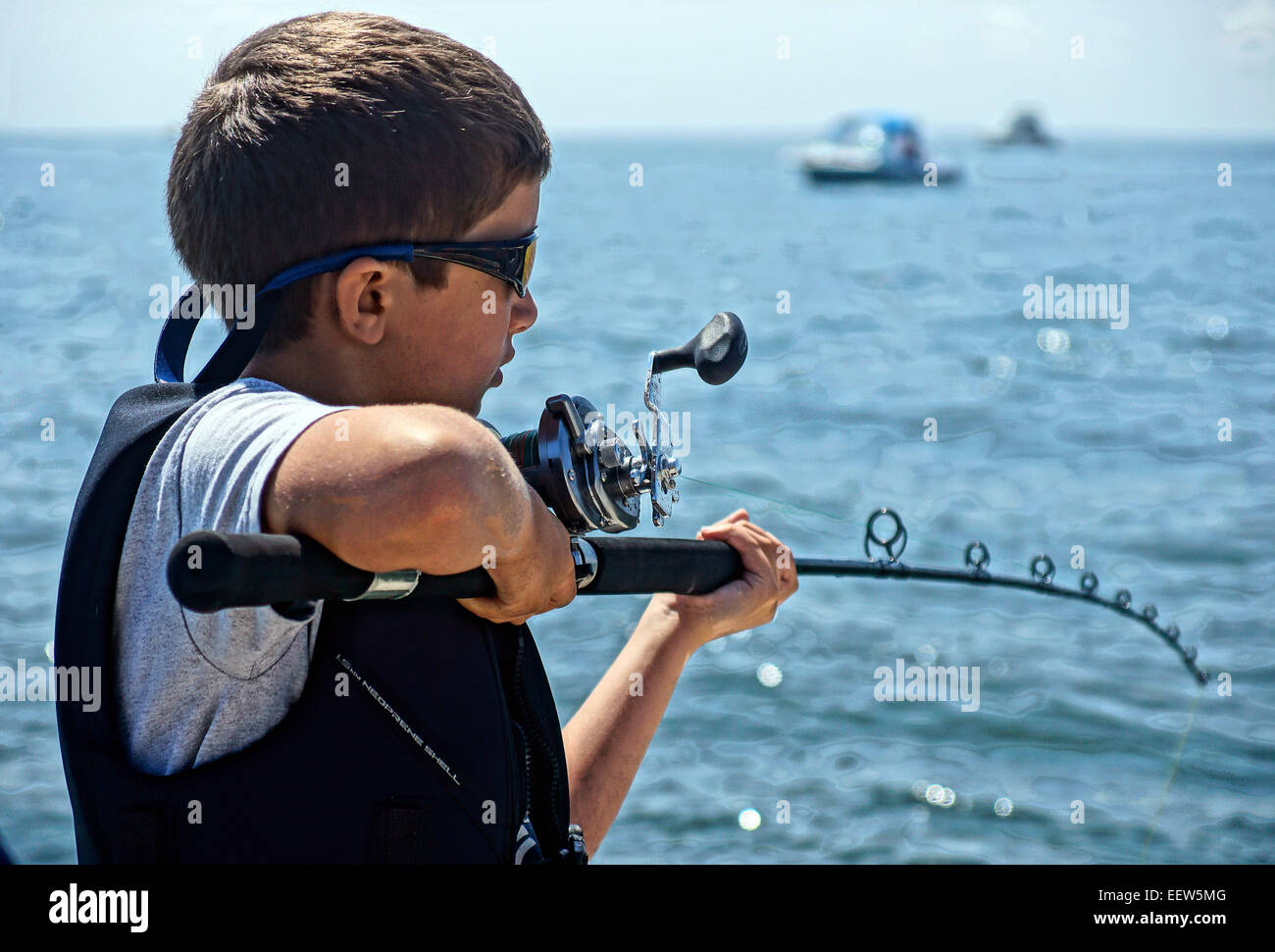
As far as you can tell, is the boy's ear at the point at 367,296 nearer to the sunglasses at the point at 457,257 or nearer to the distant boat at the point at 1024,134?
the sunglasses at the point at 457,257

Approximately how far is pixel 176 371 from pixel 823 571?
1.40 m

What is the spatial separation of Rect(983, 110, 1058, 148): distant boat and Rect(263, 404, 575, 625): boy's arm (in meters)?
66.6

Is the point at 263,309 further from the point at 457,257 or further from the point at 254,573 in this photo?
the point at 254,573

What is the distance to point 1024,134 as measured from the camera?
210 ft

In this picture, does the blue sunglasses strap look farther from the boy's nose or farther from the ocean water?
the ocean water

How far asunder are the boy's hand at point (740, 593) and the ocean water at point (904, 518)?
27 centimetres

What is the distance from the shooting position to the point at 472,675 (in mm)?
1636

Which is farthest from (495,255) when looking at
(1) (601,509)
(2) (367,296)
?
(1) (601,509)

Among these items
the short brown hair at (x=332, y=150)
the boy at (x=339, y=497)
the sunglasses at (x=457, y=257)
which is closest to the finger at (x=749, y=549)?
the boy at (x=339, y=497)

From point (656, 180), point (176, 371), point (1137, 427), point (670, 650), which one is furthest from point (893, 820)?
point (656, 180)

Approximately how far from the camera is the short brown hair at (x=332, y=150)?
62.2 inches

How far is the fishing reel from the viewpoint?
6.24ft

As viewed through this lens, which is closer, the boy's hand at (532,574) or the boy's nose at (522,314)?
the boy's hand at (532,574)

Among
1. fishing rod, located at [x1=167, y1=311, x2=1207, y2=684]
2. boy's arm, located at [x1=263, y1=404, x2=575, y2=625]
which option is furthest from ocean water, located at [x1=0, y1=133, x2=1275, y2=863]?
boy's arm, located at [x1=263, y1=404, x2=575, y2=625]
